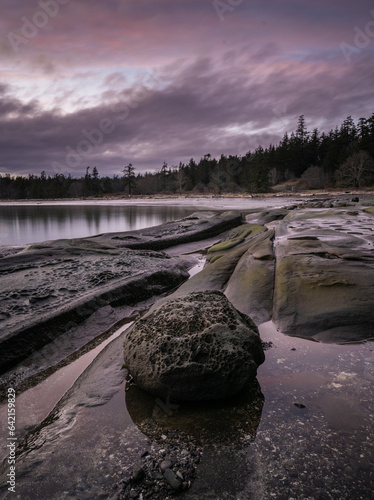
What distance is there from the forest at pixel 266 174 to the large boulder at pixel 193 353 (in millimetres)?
46020

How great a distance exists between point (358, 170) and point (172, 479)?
159ft

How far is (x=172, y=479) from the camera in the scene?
168 cm

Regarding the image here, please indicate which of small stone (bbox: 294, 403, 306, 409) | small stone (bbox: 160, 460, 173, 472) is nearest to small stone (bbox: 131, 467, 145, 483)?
small stone (bbox: 160, 460, 173, 472)

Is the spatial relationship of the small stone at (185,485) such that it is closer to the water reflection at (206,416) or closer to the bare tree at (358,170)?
the water reflection at (206,416)

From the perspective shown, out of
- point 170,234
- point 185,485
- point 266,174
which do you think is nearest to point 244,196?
point 266,174

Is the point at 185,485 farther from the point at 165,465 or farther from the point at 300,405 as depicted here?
the point at 300,405

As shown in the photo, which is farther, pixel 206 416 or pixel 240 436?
pixel 206 416

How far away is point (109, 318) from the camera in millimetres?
4418

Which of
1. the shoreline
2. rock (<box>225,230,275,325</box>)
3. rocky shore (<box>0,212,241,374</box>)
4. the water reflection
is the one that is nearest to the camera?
the water reflection

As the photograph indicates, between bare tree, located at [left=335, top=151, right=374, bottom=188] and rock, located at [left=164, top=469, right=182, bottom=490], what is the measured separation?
155 feet

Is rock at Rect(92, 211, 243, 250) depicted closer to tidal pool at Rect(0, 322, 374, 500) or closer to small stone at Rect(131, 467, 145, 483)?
tidal pool at Rect(0, 322, 374, 500)

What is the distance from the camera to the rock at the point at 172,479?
1646 mm

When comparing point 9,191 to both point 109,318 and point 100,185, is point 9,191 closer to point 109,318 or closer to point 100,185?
point 100,185

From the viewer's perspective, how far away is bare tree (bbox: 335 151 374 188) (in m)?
41.2
